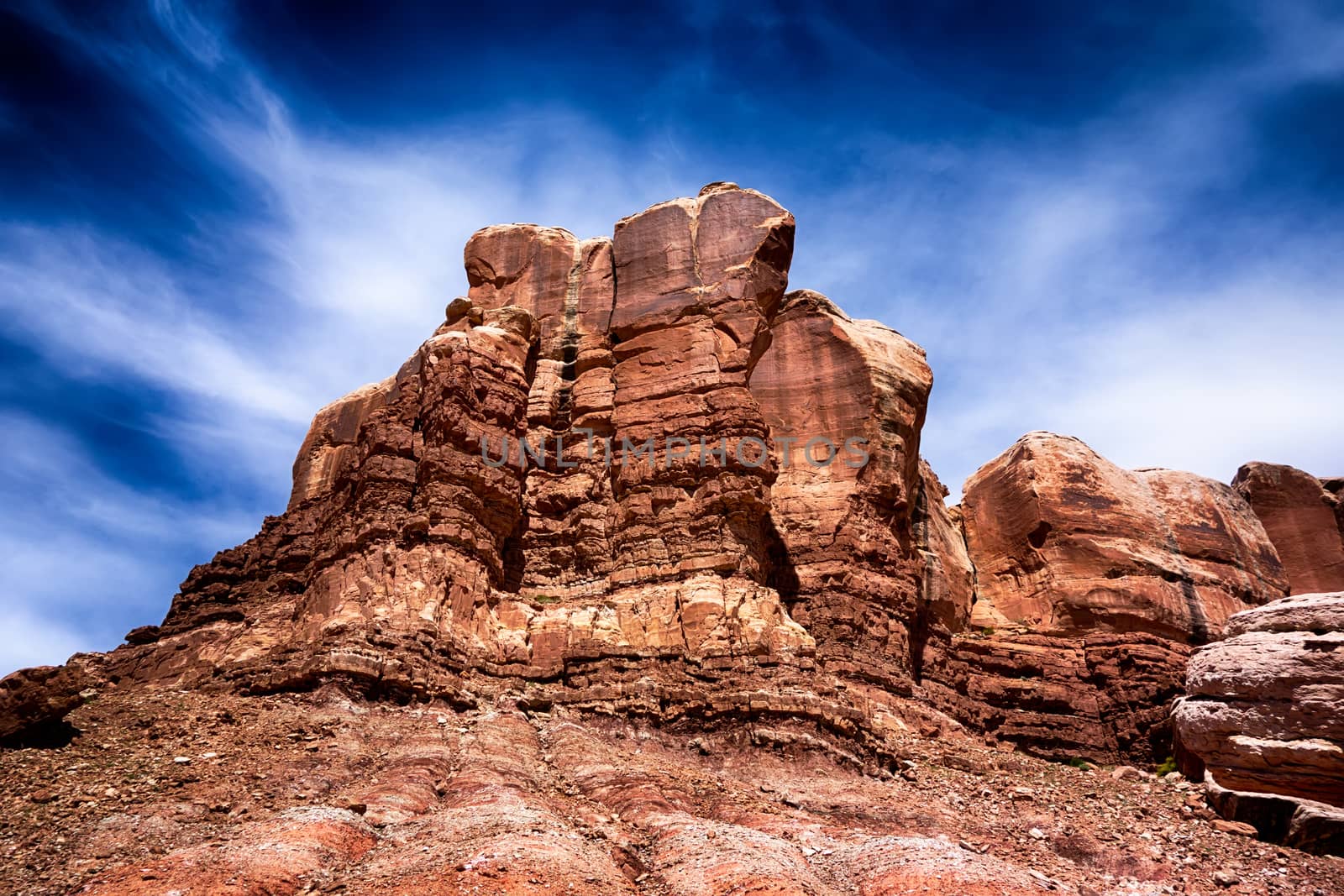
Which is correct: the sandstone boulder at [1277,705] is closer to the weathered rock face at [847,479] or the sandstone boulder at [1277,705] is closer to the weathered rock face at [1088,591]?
A: the weathered rock face at [1088,591]

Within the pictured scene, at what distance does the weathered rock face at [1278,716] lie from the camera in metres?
23.4

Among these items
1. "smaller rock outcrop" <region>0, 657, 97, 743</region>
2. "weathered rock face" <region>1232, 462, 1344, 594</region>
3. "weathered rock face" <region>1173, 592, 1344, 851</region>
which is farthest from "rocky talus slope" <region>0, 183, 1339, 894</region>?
"weathered rock face" <region>1232, 462, 1344, 594</region>

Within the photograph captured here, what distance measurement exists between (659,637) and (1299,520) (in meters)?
37.3

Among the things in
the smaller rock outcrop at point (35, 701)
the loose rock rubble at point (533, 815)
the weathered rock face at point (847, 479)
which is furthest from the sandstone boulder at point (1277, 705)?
the smaller rock outcrop at point (35, 701)

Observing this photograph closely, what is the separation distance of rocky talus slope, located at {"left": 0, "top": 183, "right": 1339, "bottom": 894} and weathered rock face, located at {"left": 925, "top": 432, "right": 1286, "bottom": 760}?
154 mm

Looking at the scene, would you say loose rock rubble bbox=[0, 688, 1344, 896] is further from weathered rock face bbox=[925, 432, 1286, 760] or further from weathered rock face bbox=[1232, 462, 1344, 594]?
weathered rock face bbox=[1232, 462, 1344, 594]

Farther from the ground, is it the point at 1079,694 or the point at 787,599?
the point at 787,599

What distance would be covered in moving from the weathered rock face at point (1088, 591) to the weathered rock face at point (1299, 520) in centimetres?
312

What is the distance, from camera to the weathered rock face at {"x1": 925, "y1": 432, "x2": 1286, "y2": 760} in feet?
119

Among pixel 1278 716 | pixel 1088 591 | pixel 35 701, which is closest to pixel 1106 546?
pixel 1088 591

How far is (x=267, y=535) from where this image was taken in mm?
34875

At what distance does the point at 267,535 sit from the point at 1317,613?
30.0 m

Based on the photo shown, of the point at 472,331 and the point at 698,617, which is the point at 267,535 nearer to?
the point at 472,331

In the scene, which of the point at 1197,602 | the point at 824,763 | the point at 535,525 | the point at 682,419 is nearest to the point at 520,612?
the point at 535,525
